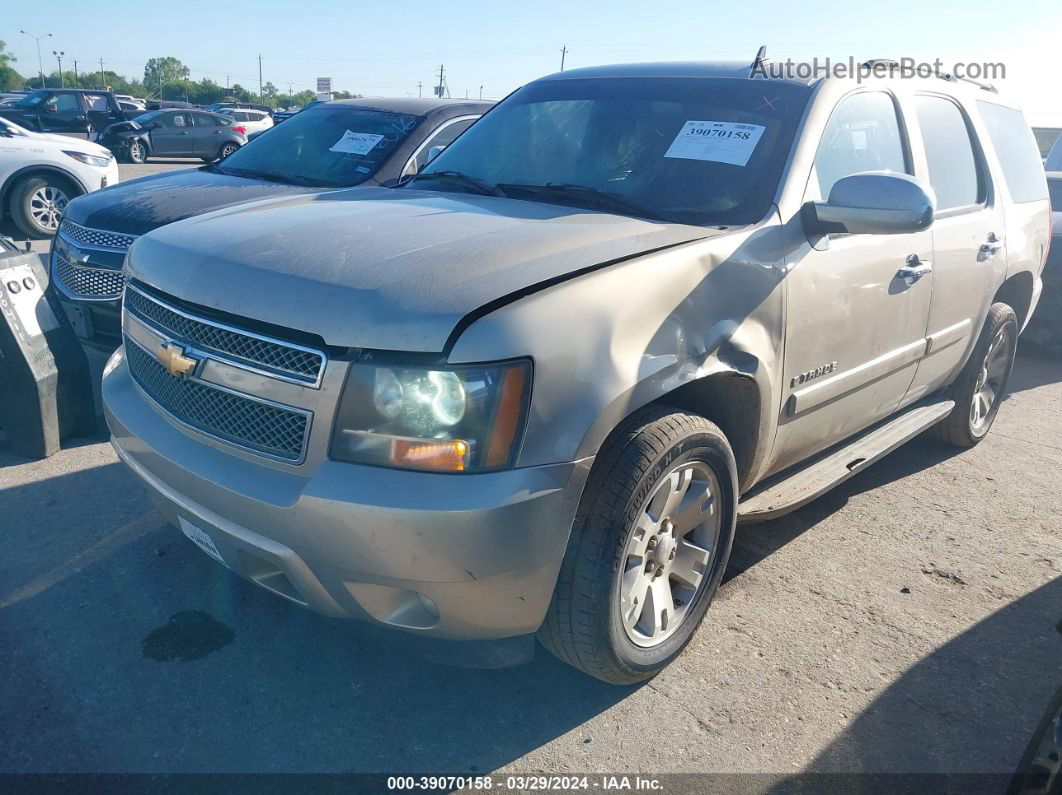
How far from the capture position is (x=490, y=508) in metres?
2.07

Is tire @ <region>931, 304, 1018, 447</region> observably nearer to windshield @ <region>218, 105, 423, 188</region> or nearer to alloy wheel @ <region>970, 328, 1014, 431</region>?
alloy wheel @ <region>970, 328, 1014, 431</region>

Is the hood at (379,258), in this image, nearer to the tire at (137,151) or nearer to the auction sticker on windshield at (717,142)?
the auction sticker on windshield at (717,142)

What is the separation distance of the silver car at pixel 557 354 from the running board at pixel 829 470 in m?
0.02

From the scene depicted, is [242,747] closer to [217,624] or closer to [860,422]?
[217,624]

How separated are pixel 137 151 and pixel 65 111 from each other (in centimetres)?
225

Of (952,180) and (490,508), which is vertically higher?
(952,180)

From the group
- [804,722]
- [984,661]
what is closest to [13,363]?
[804,722]

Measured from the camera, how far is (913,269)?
3.54m

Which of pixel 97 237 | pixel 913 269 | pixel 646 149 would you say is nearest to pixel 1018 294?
pixel 913 269

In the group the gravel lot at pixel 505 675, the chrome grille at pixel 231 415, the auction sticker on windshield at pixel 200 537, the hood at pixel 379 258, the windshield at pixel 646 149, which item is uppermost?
the windshield at pixel 646 149

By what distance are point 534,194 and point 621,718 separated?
1880mm

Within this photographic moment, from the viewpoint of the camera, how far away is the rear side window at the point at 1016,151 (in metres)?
4.68

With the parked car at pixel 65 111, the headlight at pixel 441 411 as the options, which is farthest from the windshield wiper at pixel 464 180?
the parked car at pixel 65 111

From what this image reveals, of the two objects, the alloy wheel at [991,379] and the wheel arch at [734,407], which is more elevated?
the wheel arch at [734,407]
